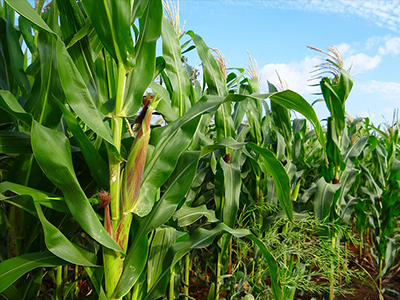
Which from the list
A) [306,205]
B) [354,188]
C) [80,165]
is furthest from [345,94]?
[80,165]

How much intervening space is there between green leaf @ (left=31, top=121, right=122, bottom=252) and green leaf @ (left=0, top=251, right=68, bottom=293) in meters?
0.14

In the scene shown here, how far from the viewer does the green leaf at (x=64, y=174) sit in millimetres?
661

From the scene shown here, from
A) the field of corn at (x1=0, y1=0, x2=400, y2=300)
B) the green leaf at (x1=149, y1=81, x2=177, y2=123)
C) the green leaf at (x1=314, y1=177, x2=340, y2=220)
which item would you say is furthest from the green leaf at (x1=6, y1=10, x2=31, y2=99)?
the green leaf at (x1=314, y1=177, x2=340, y2=220)

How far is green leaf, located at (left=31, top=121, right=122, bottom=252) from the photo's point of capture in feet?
2.17

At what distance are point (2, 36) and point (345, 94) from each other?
1714mm

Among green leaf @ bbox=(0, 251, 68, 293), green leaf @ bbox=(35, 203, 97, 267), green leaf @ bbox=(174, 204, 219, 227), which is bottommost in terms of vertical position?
green leaf @ bbox=(174, 204, 219, 227)

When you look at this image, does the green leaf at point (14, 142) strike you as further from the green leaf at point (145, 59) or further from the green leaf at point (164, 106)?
the green leaf at point (164, 106)

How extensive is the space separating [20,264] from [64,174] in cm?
25

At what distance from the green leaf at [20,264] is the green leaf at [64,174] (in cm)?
14

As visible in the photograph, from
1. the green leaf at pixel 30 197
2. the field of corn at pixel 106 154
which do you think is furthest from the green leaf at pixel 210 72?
the green leaf at pixel 30 197

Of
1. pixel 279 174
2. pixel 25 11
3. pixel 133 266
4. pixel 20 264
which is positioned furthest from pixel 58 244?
pixel 279 174

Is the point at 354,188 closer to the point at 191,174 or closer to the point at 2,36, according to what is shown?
the point at 191,174

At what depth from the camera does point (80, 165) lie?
101cm

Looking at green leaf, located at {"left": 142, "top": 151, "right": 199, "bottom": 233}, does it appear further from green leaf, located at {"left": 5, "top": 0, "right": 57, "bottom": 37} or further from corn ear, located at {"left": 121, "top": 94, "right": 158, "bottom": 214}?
green leaf, located at {"left": 5, "top": 0, "right": 57, "bottom": 37}
